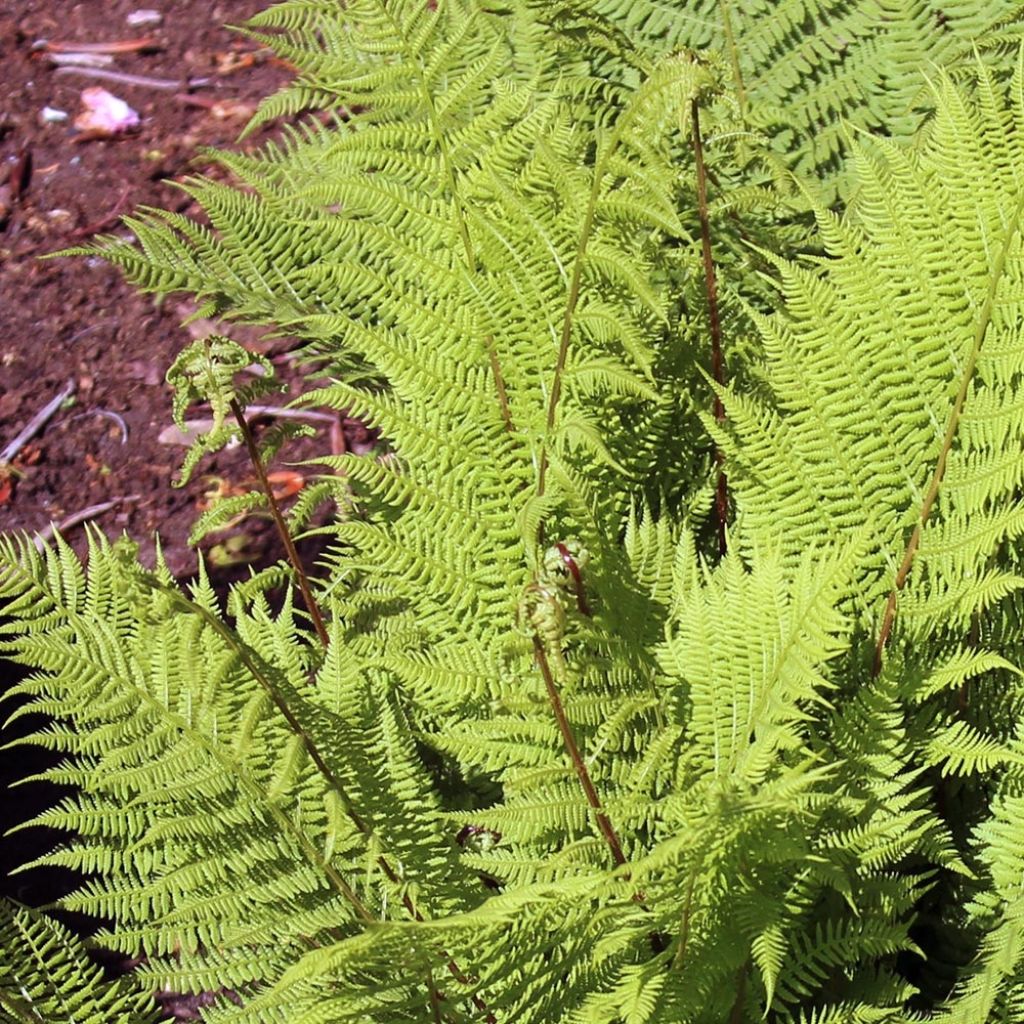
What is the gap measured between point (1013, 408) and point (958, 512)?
10 centimetres

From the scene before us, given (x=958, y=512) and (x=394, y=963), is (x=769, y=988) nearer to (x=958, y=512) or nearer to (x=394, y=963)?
(x=394, y=963)

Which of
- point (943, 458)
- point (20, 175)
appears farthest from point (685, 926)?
point (20, 175)

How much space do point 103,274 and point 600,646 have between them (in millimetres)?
1997

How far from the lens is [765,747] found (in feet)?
3.03

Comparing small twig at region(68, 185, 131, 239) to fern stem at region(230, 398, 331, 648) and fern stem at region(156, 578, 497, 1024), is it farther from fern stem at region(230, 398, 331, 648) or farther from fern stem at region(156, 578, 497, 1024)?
fern stem at region(156, 578, 497, 1024)

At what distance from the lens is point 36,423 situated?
2.43 meters

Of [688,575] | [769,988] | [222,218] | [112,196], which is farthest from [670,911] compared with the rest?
[112,196]

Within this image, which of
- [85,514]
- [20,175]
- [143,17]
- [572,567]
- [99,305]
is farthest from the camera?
[143,17]

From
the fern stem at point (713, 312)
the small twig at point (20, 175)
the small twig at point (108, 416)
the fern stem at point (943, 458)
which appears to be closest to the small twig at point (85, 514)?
the small twig at point (108, 416)

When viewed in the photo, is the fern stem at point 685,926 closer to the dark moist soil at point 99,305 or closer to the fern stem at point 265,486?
the fern stem at point 265,486

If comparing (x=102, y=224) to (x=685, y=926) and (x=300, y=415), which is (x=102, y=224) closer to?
(x=300, y=415)

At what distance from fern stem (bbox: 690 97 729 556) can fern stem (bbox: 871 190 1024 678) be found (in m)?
0.18

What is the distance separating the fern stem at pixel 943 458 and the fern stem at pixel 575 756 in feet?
0.93

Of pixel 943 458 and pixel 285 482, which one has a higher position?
pixel 943 458
